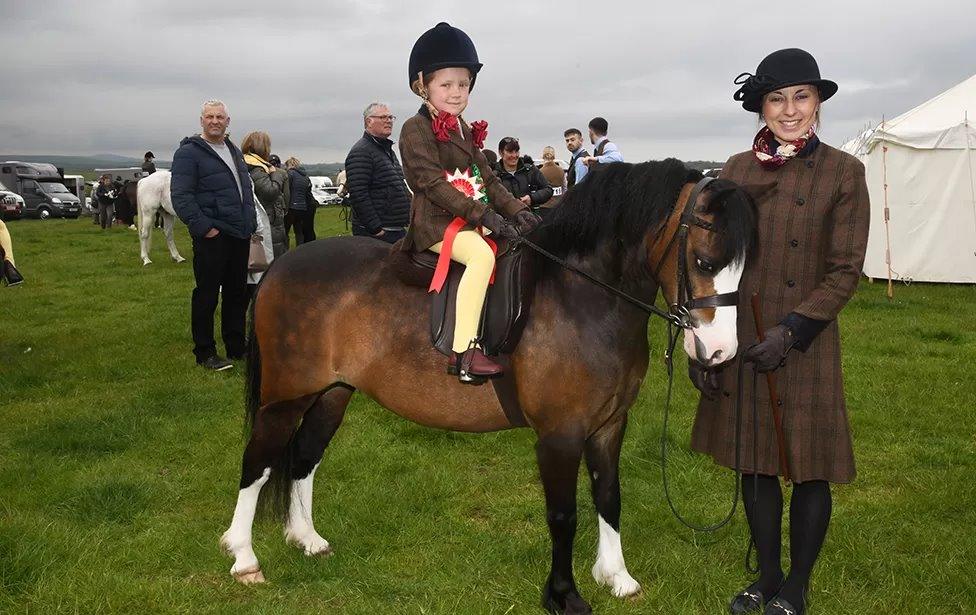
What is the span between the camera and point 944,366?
7.59 meters

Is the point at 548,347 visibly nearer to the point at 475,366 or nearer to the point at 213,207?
the point at 475,366

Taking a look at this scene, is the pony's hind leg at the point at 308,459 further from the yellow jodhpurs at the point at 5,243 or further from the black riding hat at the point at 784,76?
the yellow jodhpurs at the point at 5,243

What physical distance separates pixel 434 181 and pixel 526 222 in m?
0.43

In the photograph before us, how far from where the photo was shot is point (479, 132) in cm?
366

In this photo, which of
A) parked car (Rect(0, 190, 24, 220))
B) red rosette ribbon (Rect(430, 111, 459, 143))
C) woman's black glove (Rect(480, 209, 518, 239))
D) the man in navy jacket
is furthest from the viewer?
parked car (Rect(0, 190, 24, 220))

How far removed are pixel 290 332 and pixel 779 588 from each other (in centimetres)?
262

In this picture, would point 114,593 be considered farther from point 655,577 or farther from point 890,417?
point 890,417

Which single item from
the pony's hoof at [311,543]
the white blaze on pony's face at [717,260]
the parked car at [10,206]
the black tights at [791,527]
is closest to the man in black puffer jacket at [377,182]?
the pony's hoof at [311,543]

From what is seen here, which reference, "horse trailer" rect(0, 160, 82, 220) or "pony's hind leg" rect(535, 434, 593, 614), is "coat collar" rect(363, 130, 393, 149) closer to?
"pony's hind leg" rect(535, 434, 593, 614)

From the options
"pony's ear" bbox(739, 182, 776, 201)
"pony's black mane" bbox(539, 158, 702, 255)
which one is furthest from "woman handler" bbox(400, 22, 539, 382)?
"pony's ear" bbox(739, 182, 776, 201)

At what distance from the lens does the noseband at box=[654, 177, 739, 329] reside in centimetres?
282

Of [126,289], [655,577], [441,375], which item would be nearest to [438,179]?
[441,375]

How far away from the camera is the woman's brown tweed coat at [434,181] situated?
11.1 feet

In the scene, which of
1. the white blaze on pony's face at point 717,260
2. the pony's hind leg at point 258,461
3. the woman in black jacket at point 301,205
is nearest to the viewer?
the white blaze on pony's face at point 717,260
